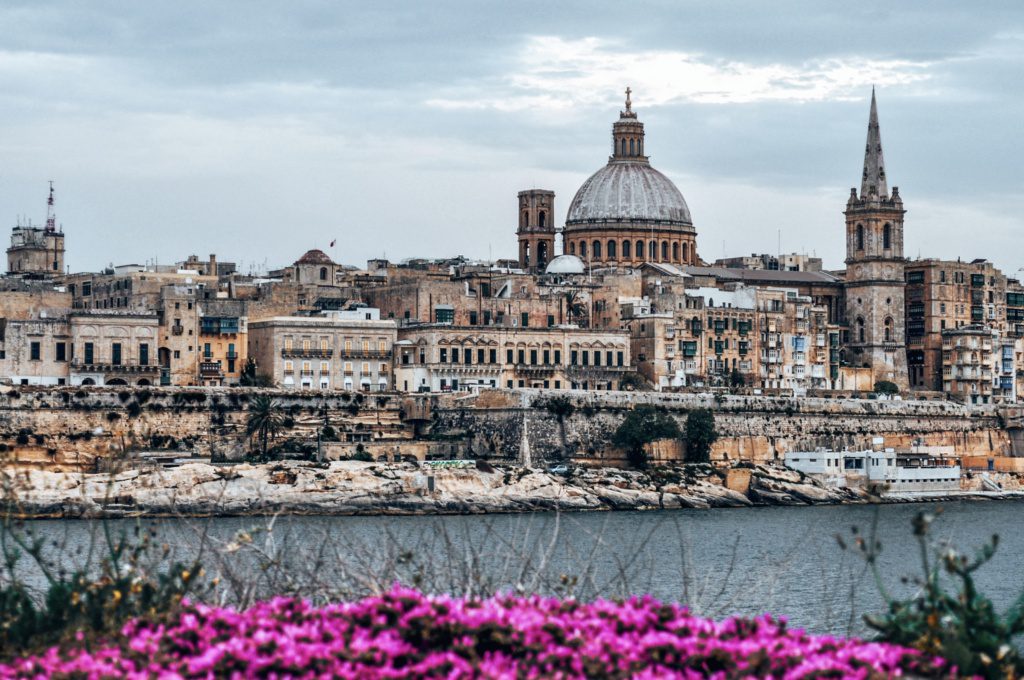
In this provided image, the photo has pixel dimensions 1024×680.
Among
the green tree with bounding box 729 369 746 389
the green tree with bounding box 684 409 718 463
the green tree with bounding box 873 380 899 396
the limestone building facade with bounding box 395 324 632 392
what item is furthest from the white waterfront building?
the green tree with bounding box 873 380 899 396

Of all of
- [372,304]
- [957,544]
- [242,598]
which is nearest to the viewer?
[242,598]

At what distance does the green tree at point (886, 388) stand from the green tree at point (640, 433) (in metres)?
20.1

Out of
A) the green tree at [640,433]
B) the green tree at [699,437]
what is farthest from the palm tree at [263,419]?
the green tree at [699,437]

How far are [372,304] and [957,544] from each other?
127 ft

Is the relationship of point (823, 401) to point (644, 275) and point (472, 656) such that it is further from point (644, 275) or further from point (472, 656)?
point (472, 656)

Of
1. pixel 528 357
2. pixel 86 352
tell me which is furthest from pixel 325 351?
pixel 86 352

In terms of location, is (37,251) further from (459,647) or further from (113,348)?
(459,647)

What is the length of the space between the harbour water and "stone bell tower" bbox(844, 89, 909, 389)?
22282mm

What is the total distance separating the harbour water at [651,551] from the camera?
25812mm

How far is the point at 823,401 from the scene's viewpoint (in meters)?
79.1

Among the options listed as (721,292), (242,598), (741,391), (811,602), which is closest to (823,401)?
(741,391)

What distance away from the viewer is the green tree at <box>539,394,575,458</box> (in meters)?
71.2

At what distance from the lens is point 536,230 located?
100 metres

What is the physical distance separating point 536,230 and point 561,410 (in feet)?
97.5
